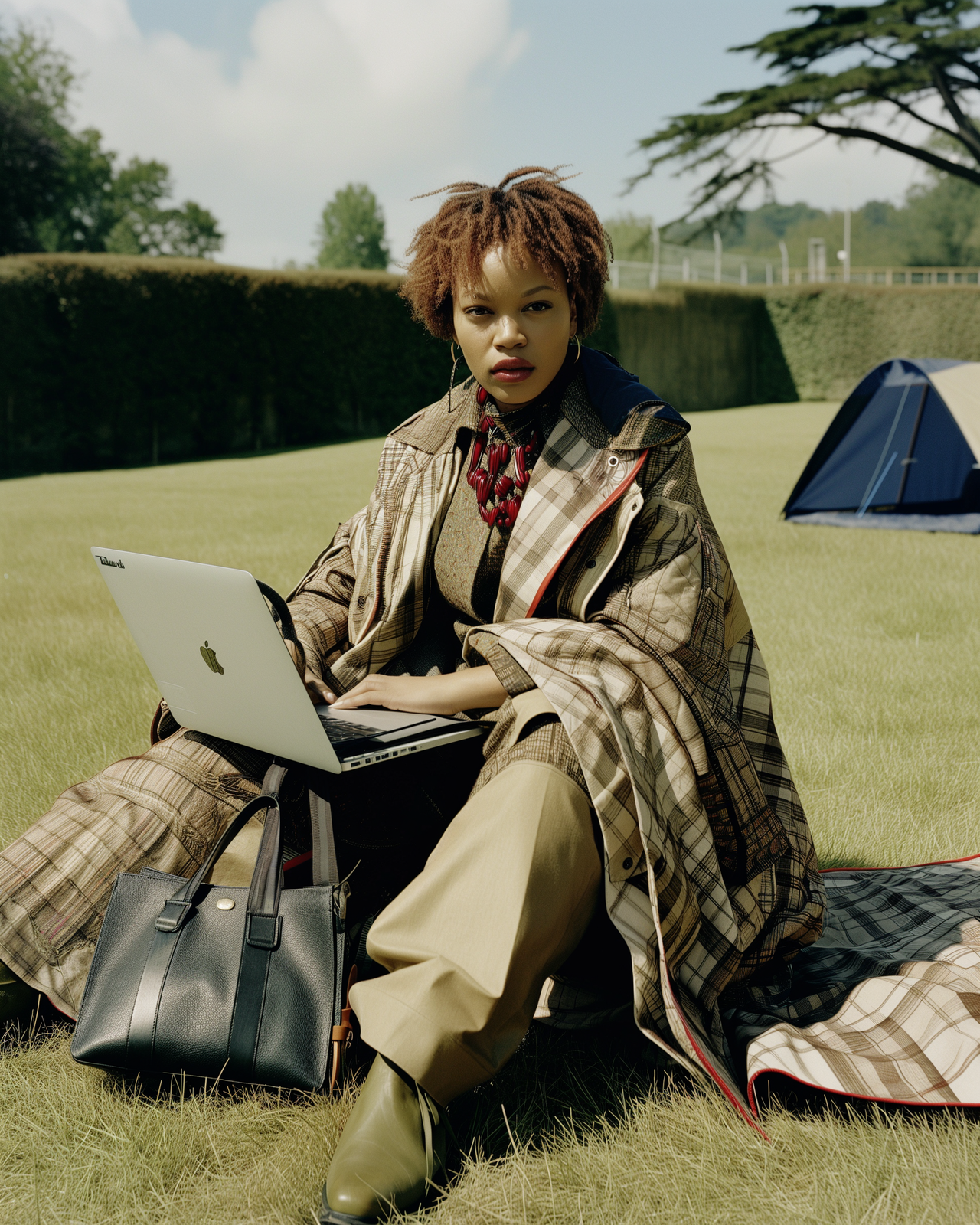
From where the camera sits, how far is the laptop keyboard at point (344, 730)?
1.82 meters

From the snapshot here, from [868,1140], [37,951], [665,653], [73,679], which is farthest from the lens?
[73,679]

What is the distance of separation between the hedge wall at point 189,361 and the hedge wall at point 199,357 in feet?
0.08

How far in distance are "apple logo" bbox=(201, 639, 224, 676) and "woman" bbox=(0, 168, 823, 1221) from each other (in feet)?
0.89

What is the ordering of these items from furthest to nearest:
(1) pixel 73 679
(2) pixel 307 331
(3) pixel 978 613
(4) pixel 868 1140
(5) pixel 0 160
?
1. (5) pixel 0 160
2. (2) pixel 307 331
3. (3) pixel 978 613
4. (1) pixel 73 679
5. (4) pixel 868 1140

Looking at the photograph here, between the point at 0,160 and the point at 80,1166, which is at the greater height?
the point at 0,160

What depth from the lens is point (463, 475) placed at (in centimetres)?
225

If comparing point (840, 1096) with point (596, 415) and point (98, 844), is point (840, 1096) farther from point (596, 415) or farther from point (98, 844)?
point (98, 844)

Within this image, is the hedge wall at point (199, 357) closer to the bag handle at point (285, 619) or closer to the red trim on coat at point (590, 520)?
the bag handle at point (285, 619)

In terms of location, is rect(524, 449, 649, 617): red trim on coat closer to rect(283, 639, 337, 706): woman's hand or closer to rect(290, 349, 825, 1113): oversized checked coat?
rect(290, 349, 825, 1113): oversized checked coat

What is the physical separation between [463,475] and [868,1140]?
144 centimetres

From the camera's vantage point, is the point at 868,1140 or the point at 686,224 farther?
the point at 686,224

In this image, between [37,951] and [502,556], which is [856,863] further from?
[37,951]

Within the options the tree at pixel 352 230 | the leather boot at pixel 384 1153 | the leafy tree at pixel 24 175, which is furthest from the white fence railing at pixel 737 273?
the tree at pixel 352 230

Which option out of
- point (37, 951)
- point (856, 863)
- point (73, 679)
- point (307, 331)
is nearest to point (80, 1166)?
point (37, 951)
